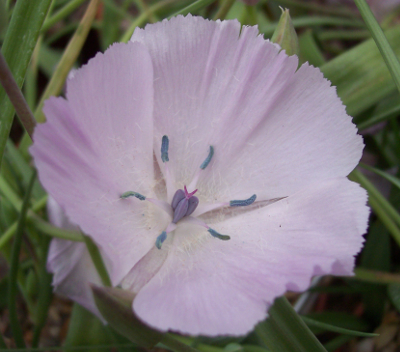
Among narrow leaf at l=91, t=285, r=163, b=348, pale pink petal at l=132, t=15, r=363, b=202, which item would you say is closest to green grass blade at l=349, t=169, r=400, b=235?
pale pink petal at l=132, t=15, r=363, b=202

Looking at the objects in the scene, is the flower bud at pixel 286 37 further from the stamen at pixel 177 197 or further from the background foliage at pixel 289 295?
the stamen at pixel 177 197

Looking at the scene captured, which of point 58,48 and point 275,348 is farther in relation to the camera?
point 58,48

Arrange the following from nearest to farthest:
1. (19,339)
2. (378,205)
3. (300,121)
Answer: (300,121)
(19,339)
(378,205)

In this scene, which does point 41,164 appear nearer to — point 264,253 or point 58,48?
point 264,253

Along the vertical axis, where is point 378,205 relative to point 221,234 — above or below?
above


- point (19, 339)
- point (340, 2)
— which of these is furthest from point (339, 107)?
point (340, 2)

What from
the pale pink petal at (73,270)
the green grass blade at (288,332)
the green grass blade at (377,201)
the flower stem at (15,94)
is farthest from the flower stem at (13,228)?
the green grass blade at (377,201)

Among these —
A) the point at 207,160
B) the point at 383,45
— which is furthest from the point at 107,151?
the point at 383,45
